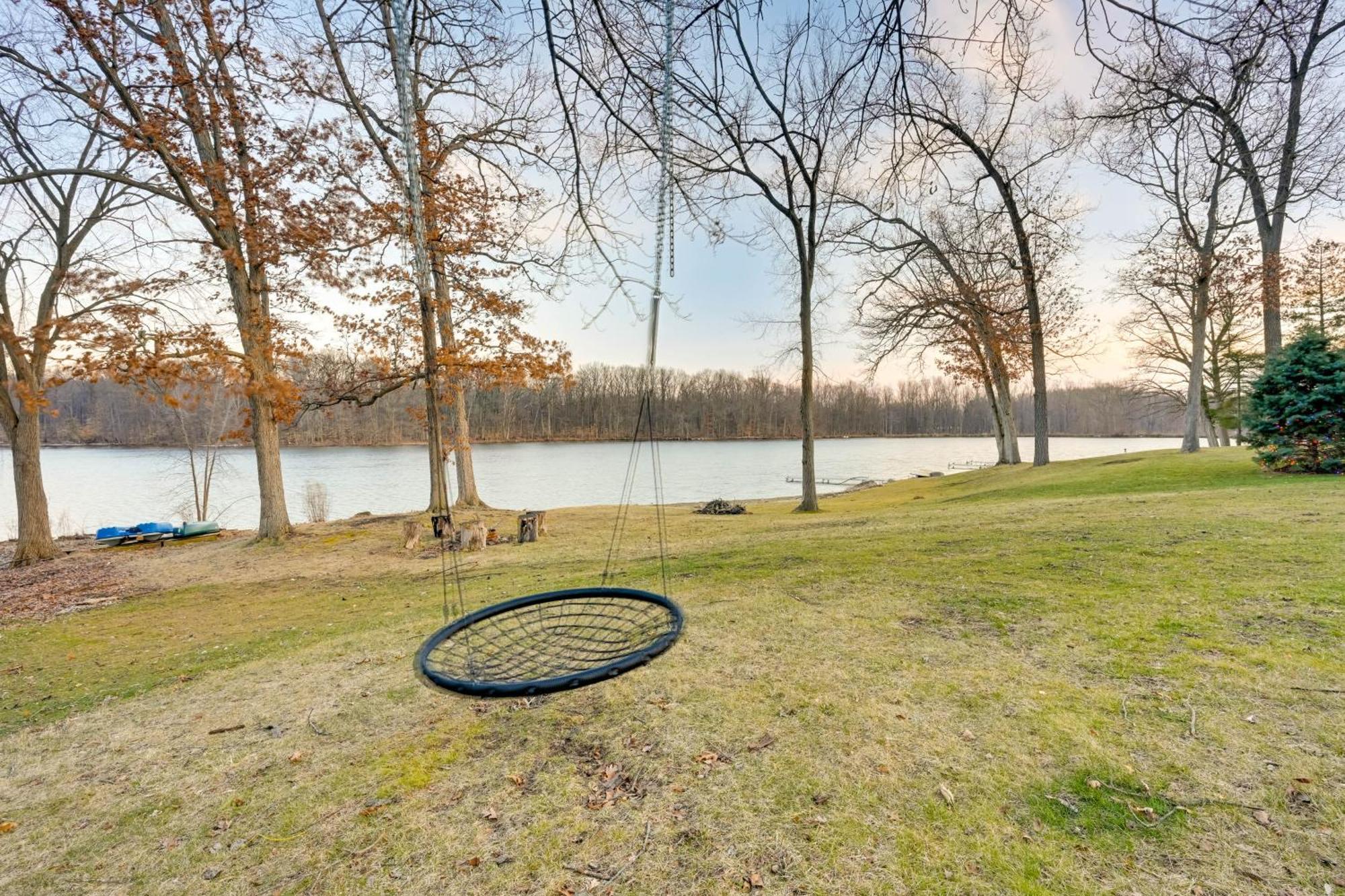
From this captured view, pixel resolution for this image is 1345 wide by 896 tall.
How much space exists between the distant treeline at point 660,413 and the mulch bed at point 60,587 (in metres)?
2.44

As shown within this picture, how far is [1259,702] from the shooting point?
2623mm

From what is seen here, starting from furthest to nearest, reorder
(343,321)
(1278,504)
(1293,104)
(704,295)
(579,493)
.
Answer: (579,493) < (343,321) < (1293,104) < (1278,504) < (704,295)

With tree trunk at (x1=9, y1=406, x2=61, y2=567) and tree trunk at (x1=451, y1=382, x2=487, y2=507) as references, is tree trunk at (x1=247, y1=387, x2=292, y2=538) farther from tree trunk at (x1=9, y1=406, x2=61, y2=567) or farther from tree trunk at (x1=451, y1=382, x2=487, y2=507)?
tree trunk at (x1=451, y1=382, x2=487, y2=507)

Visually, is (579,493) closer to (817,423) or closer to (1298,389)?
(1298,389)

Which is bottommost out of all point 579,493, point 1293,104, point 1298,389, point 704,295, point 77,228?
point 579,493

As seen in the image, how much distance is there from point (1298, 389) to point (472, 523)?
44.0ft

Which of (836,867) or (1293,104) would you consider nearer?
(836,867)

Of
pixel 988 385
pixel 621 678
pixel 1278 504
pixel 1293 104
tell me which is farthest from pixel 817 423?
pixel 621 678

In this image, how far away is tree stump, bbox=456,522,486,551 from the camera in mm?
9414

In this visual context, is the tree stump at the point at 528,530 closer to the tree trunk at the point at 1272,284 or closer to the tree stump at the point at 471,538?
the tree stump at the point at 471,538

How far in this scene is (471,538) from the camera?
943 cm

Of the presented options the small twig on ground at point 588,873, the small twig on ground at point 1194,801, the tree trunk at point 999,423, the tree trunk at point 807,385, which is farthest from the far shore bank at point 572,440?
the small twig on ground at point 1194,801

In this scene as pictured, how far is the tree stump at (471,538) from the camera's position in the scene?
9414 millimetres

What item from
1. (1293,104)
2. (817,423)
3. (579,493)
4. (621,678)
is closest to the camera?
(621,678)
